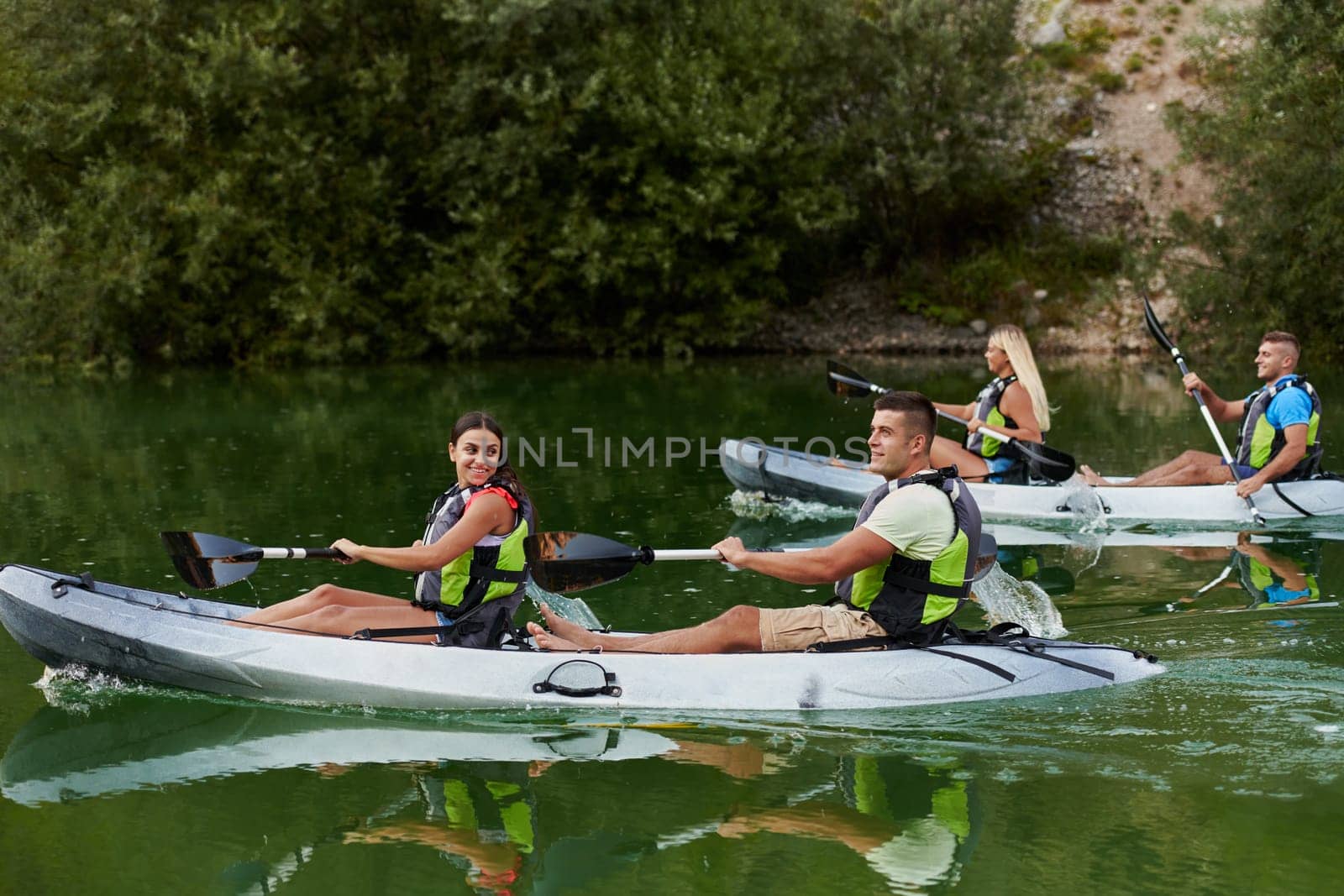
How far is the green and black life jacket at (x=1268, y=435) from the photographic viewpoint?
973 centimetres

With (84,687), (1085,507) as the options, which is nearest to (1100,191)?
(1085,507)

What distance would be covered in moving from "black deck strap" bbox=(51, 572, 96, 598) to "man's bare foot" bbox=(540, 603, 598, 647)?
2005mm

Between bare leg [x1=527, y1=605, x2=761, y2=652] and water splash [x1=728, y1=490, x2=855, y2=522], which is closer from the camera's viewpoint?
bare leg [x1=527, y1=605, x2=761, y2=652]

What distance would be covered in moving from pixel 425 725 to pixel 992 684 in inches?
91.3

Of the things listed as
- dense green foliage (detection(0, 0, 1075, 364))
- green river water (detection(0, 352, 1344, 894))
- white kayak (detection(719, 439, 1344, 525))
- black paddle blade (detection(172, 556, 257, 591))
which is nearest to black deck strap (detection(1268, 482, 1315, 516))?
white kayak (detection(719, 439, 1344, 525))

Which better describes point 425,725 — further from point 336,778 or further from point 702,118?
point 702,118

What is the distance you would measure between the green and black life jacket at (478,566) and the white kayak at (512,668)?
0.70 ft

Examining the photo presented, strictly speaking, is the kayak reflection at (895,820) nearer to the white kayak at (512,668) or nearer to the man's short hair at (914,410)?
the white kayak at (512,668)

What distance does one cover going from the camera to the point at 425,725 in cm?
604

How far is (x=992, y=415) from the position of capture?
1035cm

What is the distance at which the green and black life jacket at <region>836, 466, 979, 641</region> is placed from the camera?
5742mm

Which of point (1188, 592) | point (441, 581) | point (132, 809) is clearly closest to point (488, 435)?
point (441, 581)

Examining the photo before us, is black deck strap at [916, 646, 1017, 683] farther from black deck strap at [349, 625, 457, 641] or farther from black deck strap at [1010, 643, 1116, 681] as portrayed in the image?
black deck strap at [349, 625, 457, 641]

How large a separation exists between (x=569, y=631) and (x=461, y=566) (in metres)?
0.60
